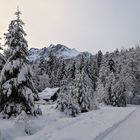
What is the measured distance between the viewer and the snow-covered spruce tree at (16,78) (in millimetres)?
22763

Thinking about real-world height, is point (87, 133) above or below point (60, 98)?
below

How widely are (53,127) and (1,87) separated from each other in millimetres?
5981

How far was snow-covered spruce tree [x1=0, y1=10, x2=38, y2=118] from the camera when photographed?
22763 millimetres

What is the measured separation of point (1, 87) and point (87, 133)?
27.0 ft

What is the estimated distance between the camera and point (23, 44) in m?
24.0

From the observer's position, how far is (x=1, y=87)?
23219 millimetres

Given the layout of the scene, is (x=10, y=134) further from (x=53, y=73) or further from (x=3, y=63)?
(x=53, y=73)

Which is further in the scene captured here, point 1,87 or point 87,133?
point 1,87

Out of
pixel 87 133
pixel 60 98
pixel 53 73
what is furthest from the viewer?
pixel 53 73

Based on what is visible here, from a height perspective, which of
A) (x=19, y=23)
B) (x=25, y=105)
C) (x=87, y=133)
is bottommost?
(x=87, y=133)

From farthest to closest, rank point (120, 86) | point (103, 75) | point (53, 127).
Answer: point (103, 75), point (120, 86), point (53, 127)

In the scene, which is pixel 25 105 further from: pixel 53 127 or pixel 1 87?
pixel 53 127

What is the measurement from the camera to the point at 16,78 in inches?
907

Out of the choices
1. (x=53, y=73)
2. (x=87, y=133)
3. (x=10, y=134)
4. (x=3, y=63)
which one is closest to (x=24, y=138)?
(x=10, y=134)
